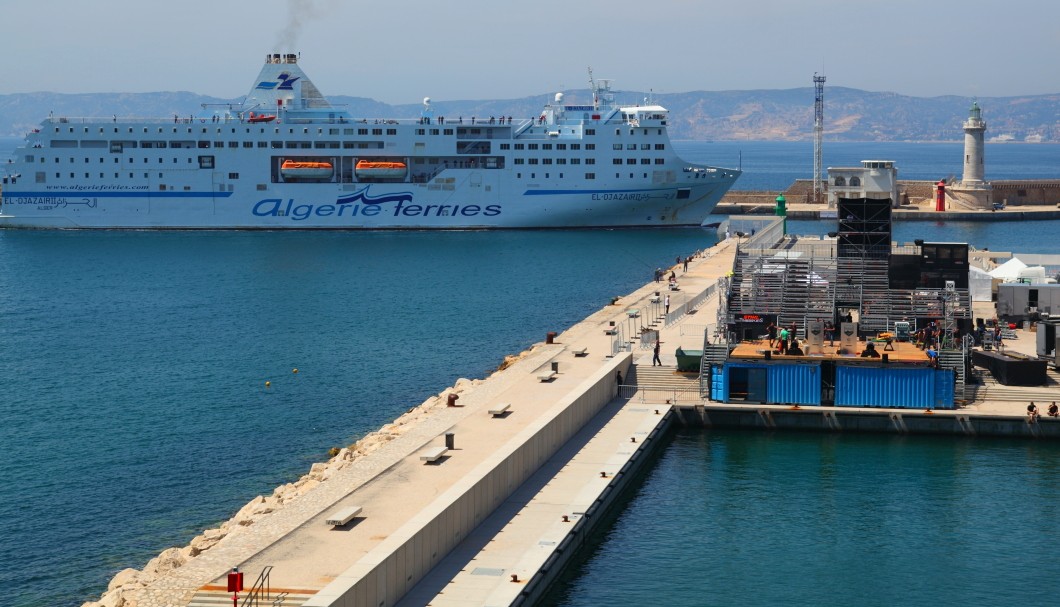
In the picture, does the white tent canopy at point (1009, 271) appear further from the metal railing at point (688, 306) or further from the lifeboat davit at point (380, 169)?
the lifeboat davit at point (380, 169)

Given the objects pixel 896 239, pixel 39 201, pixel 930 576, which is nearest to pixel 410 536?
pixel 930 576

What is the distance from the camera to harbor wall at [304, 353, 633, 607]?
14.9m

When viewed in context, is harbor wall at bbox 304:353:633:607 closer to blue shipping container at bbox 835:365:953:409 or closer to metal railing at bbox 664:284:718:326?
blue shipping container at bbox 835:365:953:409

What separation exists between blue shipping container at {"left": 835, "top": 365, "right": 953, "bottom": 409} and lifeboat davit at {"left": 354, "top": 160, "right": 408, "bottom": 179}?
50.6m

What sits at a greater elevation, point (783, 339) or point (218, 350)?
point (783, 339)

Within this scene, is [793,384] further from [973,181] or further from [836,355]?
[973,181]

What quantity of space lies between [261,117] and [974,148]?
43.6 metres

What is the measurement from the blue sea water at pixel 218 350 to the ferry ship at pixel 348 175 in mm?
1605

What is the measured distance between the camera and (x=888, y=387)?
26.7m

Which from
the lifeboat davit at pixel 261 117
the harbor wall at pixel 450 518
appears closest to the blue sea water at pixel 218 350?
the harbor wall at pixel 450 518

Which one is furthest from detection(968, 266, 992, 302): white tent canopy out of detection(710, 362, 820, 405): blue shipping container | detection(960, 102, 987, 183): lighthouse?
detection(960, 102, 987, 183): lighthouse

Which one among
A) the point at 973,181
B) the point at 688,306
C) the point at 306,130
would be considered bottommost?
the point at 688,306

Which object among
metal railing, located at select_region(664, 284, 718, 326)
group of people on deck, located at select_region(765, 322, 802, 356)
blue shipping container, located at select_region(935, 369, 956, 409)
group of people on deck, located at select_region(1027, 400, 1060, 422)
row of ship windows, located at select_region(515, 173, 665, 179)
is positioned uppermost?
row of ship windows, located at select_region(515, 173, 665, 179)

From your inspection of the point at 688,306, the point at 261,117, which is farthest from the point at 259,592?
the point at 261,117
